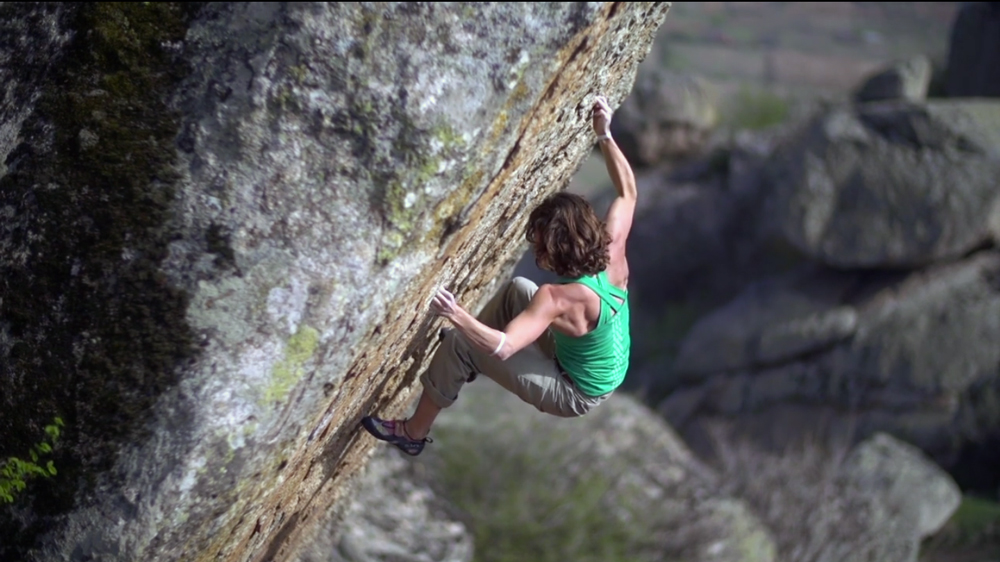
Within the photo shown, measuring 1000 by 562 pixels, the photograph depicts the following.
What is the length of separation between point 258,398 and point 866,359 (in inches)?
394

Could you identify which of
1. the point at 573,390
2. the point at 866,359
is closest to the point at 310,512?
the point at 573,390

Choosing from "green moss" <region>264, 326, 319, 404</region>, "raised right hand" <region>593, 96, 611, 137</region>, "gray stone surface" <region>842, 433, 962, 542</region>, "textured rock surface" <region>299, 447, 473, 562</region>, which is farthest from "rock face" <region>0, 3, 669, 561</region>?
"gray stone surface" <region>842, 433, 962, 542</region>

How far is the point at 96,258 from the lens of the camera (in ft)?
7.68

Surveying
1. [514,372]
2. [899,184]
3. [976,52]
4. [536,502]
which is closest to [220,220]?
[514,372]

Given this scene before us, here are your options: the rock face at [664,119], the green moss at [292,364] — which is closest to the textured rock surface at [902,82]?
the rock face at [664,119]

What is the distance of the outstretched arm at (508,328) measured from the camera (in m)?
2.58

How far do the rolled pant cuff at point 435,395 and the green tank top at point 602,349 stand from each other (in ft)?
1.17

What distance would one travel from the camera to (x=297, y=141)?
226cm

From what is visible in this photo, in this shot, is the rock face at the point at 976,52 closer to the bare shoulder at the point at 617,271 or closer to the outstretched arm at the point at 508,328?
the bare shoulder at the point at 617,271

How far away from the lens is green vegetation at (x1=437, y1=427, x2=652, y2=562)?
6918 millimetres

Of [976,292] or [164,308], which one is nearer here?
[164,308]

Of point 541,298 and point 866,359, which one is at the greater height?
point 541,298

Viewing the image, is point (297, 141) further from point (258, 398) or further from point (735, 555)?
point (735, 555)

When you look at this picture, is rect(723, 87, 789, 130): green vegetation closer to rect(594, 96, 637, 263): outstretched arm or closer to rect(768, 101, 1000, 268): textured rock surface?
rect(768, 101, 1000, 268): textured rock surface
